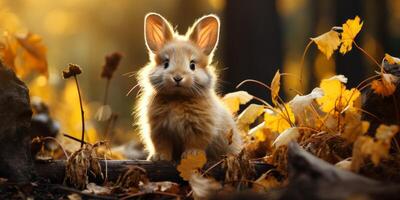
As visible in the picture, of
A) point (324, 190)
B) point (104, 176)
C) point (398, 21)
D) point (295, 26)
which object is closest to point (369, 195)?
point (324, 190)

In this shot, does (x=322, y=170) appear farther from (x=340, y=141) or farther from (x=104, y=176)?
(x=104, y=176)

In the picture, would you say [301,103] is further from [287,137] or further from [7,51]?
[7,51]

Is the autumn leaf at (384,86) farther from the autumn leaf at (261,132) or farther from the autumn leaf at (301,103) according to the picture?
the autumn leaf at (261,132)

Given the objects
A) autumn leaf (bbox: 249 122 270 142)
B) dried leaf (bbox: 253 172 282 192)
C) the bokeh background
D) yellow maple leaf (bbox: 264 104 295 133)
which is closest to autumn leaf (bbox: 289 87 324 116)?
yellow maple leaf (bbox: 264 104 295 133)

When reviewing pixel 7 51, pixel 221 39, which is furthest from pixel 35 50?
pixel 221 39

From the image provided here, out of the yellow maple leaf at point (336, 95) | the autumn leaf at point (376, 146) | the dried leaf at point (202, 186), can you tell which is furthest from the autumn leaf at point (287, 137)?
the autumn leaf at point (376, 146)

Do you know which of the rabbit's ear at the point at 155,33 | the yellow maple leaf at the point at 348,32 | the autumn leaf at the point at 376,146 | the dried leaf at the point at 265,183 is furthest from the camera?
the rabbit's ear at the point at 155,33
